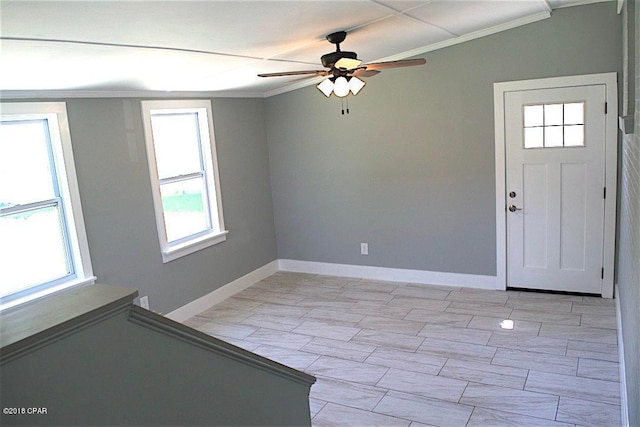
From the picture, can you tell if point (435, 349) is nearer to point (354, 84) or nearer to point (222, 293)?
point (354, 84)

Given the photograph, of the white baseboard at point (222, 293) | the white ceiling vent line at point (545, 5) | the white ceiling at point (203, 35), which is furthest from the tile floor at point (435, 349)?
the white ceiling vent line at point (545, 5)

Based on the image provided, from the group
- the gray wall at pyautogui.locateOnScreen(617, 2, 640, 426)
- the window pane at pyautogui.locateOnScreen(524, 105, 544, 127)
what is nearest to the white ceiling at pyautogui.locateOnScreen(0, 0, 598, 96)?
the window pane at pyautogui.locateOnScreen(524, 105, 544, 127)

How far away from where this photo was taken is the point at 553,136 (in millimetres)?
4586

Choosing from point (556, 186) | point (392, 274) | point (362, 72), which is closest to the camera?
point (362, 72)

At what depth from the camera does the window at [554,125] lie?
447cm

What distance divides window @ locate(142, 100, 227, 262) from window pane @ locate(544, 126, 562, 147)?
10.9 ft

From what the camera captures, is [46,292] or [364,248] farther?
[364,248]

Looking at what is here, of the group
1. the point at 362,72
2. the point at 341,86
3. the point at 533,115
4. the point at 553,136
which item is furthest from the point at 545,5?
the point at 341,86

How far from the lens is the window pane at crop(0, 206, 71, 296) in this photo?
3.46 meters

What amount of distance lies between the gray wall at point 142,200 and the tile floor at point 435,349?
1.43 feet

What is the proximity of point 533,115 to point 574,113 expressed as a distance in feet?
1.13

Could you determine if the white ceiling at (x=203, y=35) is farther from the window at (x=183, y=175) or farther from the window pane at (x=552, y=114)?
the window pane at (x=552, y=114)

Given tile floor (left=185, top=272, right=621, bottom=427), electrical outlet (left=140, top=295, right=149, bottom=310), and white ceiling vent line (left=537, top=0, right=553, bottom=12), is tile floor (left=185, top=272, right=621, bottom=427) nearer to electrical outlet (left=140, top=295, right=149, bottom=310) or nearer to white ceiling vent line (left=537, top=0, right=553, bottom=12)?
electrical outlet (left=140, top=295, right=149, bottom=310)

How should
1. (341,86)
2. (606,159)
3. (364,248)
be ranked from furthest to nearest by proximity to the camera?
(364,248) < (606,159) < (341,86)
